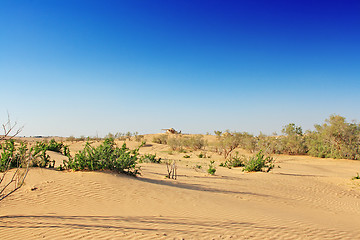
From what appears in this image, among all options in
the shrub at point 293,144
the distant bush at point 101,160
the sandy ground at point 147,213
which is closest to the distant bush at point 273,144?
the shrub at point 293,144

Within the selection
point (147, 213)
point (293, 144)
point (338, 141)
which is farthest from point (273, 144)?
point (147, 213)

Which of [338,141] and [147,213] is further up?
[338,141]

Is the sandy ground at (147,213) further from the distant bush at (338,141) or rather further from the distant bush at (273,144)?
the distant bush at (273,144)

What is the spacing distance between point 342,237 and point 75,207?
5212 millimetres

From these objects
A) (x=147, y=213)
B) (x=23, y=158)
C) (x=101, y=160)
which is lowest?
(x=147, y=213)

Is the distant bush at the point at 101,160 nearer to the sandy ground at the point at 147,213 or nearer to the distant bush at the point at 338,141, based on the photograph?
the sandy ground at the point at 147,213

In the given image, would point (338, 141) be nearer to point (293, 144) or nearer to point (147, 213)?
point (293, 144)

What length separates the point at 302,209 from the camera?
22.5ft

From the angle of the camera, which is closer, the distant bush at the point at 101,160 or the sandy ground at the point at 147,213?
the sandy ground at the point at 147,213

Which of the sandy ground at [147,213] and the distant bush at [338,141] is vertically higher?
the distant bush at [338,141]

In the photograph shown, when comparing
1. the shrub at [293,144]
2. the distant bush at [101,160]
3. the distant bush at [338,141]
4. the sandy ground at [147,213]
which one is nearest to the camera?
the sandy ground at [147,213]

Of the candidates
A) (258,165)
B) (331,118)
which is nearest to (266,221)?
(258,165)

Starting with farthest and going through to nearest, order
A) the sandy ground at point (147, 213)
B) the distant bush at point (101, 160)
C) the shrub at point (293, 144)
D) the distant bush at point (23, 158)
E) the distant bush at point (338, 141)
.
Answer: the shrub at point (293, 144) → the distant bush at point (338, 141) → the distant bush at point (101, 160) → the distant bush at point (23, 158) → the sandy ground at point (147, 213)

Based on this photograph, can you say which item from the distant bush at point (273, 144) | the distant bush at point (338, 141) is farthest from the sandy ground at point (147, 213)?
the distant bush at point (273, 144)
